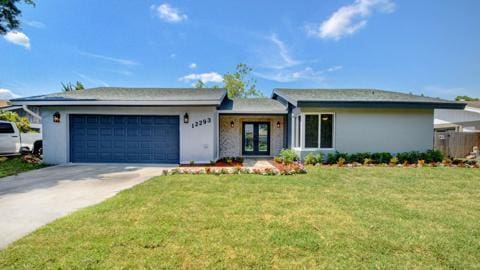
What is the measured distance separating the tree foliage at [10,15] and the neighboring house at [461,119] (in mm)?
30157

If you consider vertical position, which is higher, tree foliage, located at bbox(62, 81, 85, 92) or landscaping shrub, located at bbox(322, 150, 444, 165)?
tree foliage, located at bbox(62, 81, 85, 92)

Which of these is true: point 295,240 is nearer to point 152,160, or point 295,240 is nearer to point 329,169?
point 329,169

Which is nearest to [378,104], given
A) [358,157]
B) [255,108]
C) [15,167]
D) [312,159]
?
[358,157]

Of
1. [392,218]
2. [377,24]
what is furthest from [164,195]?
[377,24]

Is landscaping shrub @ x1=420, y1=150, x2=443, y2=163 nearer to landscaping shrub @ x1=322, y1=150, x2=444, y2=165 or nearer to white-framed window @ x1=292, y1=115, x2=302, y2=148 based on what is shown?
landscaping shrub @ x1=322, y1=150, x2=444, y2=165

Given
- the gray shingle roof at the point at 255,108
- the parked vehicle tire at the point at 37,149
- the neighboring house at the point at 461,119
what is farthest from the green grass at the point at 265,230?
the neighboring house at the point at 461,119

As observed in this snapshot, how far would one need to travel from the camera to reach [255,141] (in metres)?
14.2

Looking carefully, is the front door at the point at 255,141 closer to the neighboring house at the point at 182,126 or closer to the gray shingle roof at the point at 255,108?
the gray shingle roof at the point at 255,108

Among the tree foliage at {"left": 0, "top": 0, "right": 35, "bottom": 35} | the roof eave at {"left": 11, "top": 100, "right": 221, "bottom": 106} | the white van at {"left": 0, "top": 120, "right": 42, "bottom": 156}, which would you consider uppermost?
the tree foliage at {"left": 0, "top": 0, "right": 35, "bottom": 35}

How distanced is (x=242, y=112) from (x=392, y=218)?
9.09 metres

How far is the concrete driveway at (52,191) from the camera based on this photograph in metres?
→ 4.09

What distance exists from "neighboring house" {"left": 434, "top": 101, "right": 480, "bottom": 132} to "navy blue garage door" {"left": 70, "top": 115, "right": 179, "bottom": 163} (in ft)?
70.9

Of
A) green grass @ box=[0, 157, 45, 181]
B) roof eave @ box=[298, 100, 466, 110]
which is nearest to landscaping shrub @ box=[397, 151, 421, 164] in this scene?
roof eave @ box=[298, 100, 466, 110]

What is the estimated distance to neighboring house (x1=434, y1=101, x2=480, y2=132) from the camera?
16.9 m
